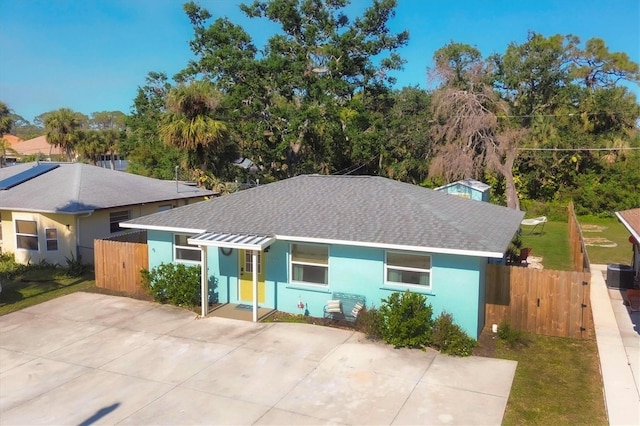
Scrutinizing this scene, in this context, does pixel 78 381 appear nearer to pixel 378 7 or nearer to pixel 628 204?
pixel 378 7

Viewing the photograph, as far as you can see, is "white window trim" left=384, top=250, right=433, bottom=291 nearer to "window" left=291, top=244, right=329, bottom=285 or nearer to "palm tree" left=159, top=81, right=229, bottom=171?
"window" left=291, top=244, right=329, bottom=285

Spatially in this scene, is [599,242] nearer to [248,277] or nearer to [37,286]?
[248,277]

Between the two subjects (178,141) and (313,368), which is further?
(178,141)

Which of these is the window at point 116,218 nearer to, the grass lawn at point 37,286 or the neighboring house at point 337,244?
the grass lawn at point 37,286

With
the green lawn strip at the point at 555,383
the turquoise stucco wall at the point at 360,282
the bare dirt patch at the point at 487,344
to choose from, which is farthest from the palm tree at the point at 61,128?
the green lawn strip at the point at 555,383

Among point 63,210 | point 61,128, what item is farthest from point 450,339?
point 61,128

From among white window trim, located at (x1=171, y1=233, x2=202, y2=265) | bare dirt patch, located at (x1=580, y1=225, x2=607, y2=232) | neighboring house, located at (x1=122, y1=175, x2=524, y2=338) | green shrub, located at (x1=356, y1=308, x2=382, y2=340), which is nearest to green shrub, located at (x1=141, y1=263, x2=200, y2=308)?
white window trim, located at (x1=171, y1=233, x2=202, y2=265)

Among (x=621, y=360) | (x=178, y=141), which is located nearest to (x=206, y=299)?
(x=621, y=360)
